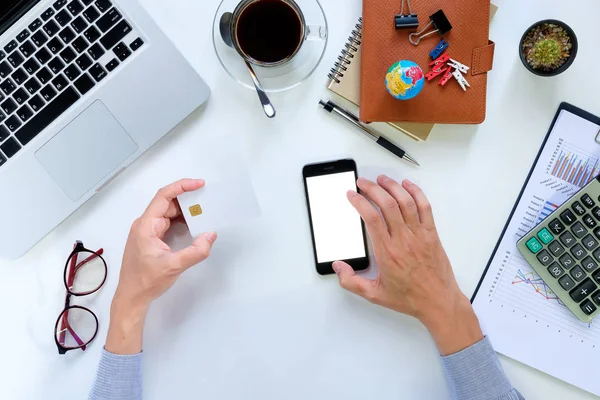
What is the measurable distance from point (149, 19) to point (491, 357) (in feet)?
2.48

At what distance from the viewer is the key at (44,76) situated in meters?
0.68

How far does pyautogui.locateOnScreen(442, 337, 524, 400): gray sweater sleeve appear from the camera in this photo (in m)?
0.75

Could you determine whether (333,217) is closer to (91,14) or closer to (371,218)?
(371,218)

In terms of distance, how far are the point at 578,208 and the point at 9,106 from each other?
89cm

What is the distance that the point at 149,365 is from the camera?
0.81 m

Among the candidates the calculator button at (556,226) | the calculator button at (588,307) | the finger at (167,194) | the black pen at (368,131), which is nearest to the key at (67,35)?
the finger at (167,194)

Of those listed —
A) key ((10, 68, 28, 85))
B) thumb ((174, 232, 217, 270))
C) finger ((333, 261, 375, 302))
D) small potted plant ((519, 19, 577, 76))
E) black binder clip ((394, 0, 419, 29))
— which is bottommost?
finger ((333, 261, 375, 302))

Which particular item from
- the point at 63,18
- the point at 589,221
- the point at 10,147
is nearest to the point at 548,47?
the point at 589,221

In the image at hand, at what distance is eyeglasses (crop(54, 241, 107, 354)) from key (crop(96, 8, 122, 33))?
1.19ft

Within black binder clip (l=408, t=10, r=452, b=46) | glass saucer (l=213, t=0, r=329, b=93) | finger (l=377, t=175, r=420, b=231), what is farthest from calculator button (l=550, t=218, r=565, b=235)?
glass saucer (l=213, t=0, r=329, b=93)

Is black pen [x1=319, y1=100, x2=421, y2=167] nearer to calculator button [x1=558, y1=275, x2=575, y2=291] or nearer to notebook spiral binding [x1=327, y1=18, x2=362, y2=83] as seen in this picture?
notebook spiral binding [x1=327, y1=18, x2=362, y2=83]

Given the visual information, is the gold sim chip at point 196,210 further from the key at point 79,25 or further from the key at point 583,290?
the key at point 583,290

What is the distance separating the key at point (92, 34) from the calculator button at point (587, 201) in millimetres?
790

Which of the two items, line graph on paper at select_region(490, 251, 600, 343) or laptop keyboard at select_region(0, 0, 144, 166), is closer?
laptop keyboard at select_region(0, 0, 144, 166)
